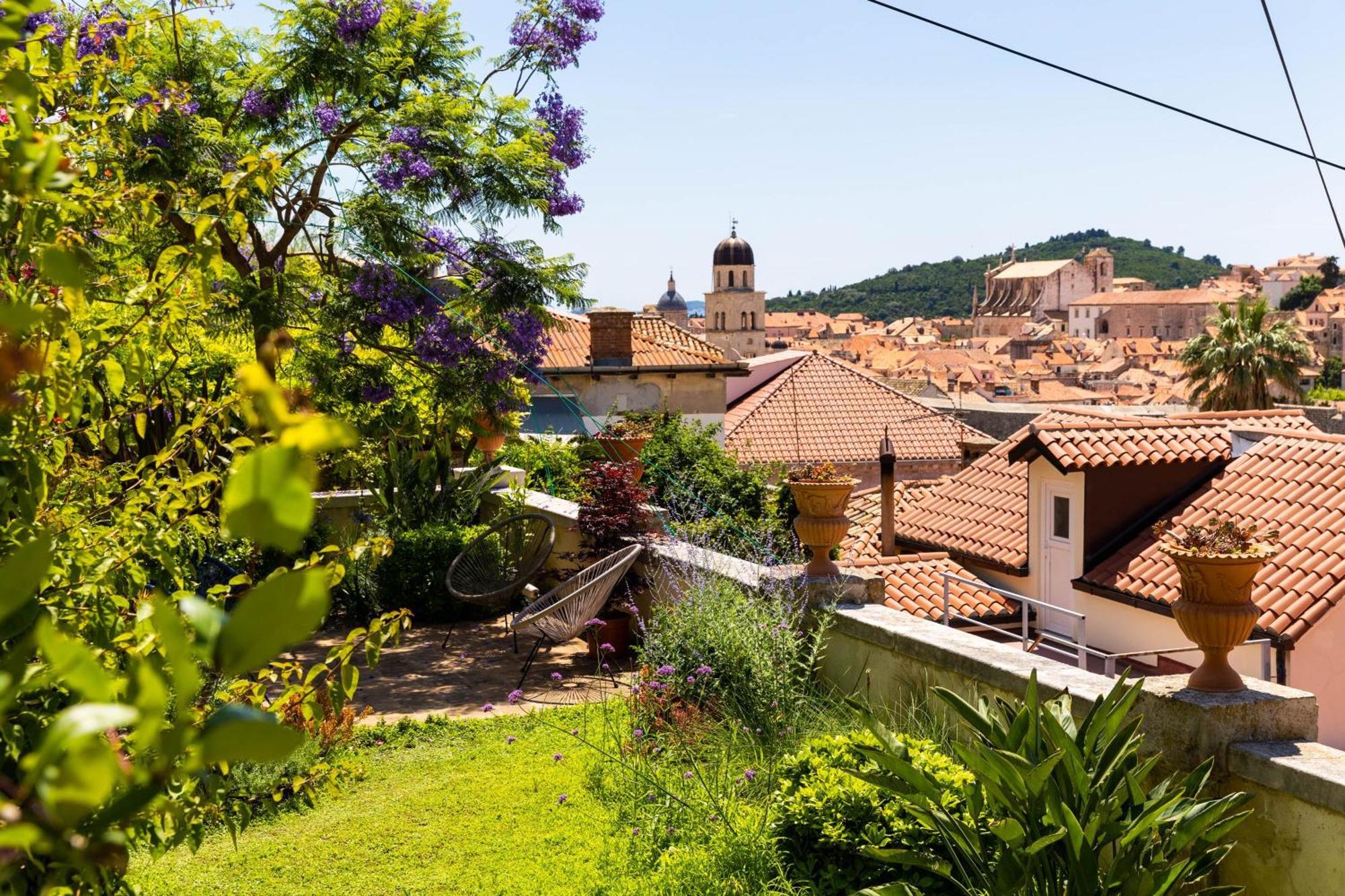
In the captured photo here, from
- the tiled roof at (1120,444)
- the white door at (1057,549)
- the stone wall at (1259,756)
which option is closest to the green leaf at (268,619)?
the stone wall at (1259,756)

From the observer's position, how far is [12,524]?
1.95m

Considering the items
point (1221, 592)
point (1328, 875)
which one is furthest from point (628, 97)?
point (1328, 875)

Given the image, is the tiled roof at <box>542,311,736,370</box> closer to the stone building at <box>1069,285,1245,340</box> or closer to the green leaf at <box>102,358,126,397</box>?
the green leaf at <box>102,358,126,397</box>

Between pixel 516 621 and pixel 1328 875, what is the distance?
4.88 m

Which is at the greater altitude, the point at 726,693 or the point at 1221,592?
the point at 1221,592

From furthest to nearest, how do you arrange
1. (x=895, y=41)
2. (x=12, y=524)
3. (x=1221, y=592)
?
1. (x=895, y=41)
2. (x=1221, y=592)
3. (x=12, y=524)

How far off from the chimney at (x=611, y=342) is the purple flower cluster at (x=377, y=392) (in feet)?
37.5

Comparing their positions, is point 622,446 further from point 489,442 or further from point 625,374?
point 625,374

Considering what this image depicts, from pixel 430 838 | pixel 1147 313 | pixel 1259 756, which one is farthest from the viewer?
pixel 1147 313

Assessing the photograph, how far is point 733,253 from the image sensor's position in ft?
340

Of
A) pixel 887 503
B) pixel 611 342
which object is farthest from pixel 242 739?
pixel 611 342

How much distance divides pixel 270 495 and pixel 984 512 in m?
16.7

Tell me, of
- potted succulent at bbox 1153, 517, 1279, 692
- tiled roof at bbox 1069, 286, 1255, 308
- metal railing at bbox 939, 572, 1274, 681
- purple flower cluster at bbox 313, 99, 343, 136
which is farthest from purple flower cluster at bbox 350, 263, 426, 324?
tiled roof at bbox 1069, 286, 1255, 308

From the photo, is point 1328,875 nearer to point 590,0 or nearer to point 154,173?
point 154,173
